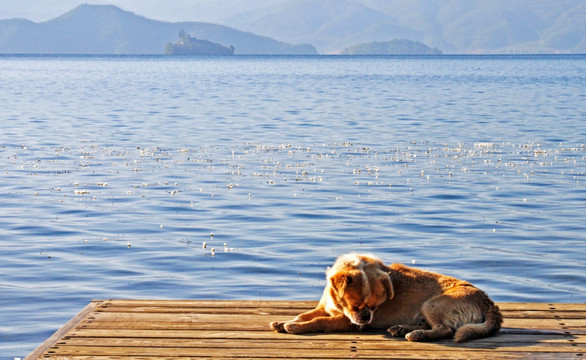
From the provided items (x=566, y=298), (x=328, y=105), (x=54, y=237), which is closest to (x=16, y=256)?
(x=54, y=237)

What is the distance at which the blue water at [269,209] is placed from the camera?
15.3 m

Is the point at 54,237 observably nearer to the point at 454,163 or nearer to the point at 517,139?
the point at 454,163

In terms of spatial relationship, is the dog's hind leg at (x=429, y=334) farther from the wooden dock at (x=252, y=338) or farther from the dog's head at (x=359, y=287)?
the dog's head at (x=359, y=287)

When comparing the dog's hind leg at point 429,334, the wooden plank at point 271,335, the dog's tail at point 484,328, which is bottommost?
the wooden plank at point 271,335

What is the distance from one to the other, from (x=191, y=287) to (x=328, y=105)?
44.9 meters

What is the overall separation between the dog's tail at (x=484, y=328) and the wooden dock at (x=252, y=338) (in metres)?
0.06

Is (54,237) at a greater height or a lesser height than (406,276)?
lesser

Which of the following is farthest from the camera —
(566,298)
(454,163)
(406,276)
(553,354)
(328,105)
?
(328,105)

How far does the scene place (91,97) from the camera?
70250 millimetres

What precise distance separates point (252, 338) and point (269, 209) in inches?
496

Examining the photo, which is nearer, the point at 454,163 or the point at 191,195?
the point at 191,195

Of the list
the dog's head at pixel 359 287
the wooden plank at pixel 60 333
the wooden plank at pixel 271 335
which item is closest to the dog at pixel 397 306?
the dog's head at pixel 359 287

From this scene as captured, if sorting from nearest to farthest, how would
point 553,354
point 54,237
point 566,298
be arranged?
point 553,354 < point 566,298 < point 54,237

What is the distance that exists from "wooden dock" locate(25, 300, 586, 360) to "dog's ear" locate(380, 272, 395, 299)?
42cm
